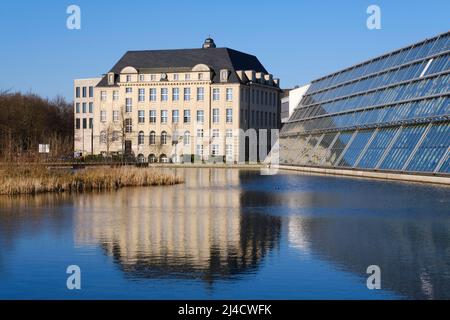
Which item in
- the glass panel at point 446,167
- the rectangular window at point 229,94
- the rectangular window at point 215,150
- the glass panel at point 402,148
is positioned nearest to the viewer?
the glass panel at point 446,167

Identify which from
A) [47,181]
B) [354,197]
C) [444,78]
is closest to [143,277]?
[354,197]

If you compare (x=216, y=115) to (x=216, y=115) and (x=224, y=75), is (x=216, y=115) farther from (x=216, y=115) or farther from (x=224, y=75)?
(x=224, y=75)

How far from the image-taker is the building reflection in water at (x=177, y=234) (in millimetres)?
13250

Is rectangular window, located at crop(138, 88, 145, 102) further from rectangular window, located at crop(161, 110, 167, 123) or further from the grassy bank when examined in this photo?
the grassy bank

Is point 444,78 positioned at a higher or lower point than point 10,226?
higher

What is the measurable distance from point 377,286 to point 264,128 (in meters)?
103

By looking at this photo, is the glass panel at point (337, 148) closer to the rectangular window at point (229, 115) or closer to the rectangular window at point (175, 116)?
the rectangular window at point (229, 115)

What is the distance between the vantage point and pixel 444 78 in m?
46.8

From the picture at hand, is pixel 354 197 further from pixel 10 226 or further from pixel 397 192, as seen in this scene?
pixel 10 226

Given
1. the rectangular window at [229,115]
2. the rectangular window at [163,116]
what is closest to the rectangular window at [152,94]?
the rectangular window at [163,116]

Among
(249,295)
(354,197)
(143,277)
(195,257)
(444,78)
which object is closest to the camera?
(249,295)

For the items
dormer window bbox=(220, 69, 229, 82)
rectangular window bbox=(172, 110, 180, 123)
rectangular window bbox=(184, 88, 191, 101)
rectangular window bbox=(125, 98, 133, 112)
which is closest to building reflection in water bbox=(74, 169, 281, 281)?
dormer window bbox=(220, 69, 229, 82)

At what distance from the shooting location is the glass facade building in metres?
44.8

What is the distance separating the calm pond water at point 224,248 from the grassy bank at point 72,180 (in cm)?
430
